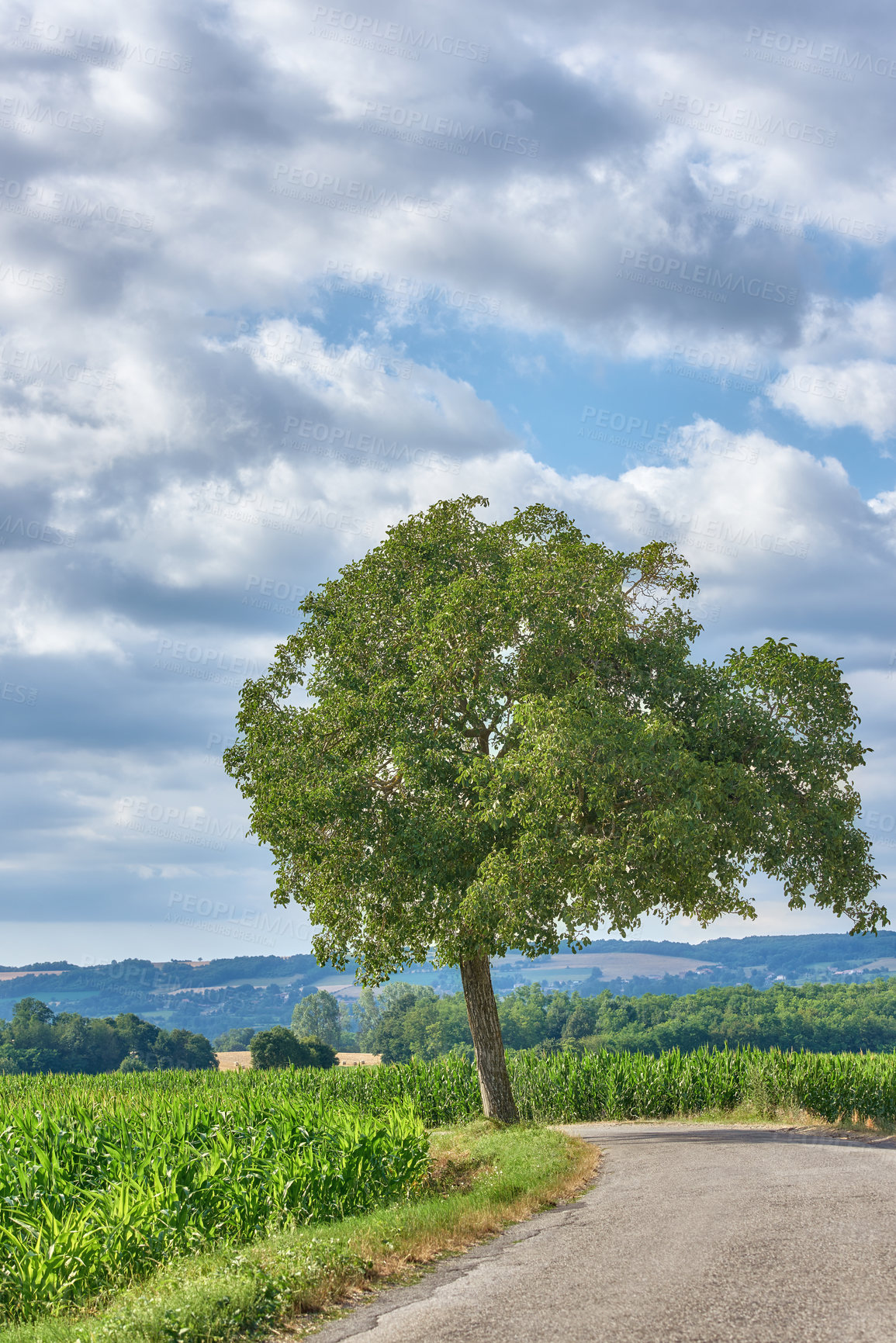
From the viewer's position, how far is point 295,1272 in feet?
29.5

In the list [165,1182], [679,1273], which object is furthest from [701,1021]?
[679,1273]

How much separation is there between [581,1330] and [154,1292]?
156 inches

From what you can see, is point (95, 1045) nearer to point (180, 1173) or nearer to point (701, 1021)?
point (701, 1021)

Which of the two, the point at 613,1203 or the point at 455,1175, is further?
the point at 455,1175

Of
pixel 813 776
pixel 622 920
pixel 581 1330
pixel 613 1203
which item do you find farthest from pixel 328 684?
pixel 581 1330

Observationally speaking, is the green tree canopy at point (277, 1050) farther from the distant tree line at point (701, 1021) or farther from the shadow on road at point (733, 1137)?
the shadow on road at point (733, 1137)

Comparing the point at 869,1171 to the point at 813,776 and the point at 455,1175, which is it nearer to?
the point at 455,1175

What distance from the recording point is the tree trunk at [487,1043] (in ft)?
75.5

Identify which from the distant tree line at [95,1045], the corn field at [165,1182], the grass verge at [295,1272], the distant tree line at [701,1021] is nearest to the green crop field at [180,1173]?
the corn field at [165,1182]

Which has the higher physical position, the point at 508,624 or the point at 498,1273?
the point at 508,624

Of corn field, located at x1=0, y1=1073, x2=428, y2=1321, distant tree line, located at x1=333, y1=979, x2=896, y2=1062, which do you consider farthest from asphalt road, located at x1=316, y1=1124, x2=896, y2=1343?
distant tree line, located at x1=333, y1=979, x2=896, y2=1062

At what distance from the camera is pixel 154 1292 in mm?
8844

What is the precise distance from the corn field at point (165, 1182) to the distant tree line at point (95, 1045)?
91.1m

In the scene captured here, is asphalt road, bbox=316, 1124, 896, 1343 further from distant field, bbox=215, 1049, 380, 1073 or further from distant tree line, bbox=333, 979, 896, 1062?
distant tree line, bbox=333, 979, 896, 1062
